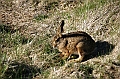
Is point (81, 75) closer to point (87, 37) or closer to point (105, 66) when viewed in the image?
point (105, 66)

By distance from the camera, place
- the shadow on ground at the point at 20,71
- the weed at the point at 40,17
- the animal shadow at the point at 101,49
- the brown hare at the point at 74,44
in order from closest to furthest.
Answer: the shadow on ground at the point at 20,71, the brown hare at the point at 74,44, the animal shadow at the point at 101,49, the weed at the point at 40,17

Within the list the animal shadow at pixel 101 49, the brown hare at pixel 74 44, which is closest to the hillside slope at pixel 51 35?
the animal shadow at pixel 101 49

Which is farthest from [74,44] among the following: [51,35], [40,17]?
Answer: [40,17]

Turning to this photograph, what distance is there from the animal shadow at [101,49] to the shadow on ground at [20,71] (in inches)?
38.8

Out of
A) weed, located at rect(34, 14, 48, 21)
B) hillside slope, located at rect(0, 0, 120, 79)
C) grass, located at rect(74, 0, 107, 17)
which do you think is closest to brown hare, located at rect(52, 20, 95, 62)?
hillside slope, located at rect(0, 0, 120, 79)

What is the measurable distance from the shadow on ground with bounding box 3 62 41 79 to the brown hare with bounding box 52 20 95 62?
0.67 meters

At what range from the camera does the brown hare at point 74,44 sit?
705 centimetres

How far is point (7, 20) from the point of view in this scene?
905 cm

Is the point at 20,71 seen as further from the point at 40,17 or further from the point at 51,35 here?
the point at 40,17

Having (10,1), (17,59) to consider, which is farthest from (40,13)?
(17,59)

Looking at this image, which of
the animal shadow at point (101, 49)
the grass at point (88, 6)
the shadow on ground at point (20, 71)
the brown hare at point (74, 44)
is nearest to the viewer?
the shadow on ground at point (20, 71)

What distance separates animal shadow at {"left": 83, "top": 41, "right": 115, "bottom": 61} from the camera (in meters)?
7.22

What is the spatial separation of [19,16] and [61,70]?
3.04 meters

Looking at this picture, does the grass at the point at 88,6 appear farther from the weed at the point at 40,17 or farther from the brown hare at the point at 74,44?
the brown hare at the point at 74,44
